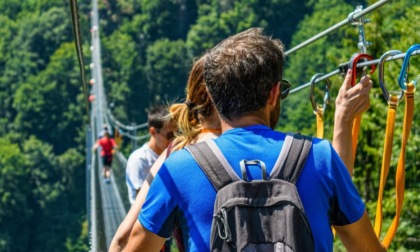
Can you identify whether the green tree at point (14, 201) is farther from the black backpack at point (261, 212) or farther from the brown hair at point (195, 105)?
the black backpack at point (261, 212)

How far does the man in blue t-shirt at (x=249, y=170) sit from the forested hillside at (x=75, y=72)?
54.8 meters

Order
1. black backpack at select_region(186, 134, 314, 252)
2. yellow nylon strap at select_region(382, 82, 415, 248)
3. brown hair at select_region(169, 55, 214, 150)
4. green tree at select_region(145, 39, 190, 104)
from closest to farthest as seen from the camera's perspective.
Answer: black backpack at select_region(186, 134, 314, 252), yellow nylon strap at select_region(382, 82, 415, 248), brown hair at select_region(169, 55, 214, 150), green tree at select_region(145, 39, 190, 104)

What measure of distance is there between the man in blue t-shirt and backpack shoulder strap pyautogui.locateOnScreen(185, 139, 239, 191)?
0.01 meters

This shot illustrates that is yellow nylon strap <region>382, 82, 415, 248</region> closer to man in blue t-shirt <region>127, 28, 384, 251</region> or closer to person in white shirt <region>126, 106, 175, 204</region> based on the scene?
man in blue t-shirt <region>127, 28, 384, 251</region>

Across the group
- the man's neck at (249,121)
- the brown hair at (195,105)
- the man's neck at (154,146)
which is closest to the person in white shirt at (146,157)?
the man's neck at (154,146)

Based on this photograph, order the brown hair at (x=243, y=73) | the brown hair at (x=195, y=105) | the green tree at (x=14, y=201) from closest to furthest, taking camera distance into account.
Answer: the brown hair at (x=243, y=73) < the brown hair at (x=195, y=105) < the green tree at (x=14, y=201)

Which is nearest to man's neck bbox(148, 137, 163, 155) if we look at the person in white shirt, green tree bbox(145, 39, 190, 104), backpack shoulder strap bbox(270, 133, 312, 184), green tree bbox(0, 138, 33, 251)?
the person in white shirt

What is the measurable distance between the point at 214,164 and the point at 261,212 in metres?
0.16

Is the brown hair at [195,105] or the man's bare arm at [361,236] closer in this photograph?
the man's bare arm at [361,236]

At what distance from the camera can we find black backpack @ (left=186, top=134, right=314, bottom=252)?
8.79 ft

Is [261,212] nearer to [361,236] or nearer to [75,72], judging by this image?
[361,236]

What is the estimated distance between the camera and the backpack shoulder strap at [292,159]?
9.03ft

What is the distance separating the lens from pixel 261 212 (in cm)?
270

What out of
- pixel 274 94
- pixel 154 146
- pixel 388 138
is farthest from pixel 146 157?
pixel 274 94
